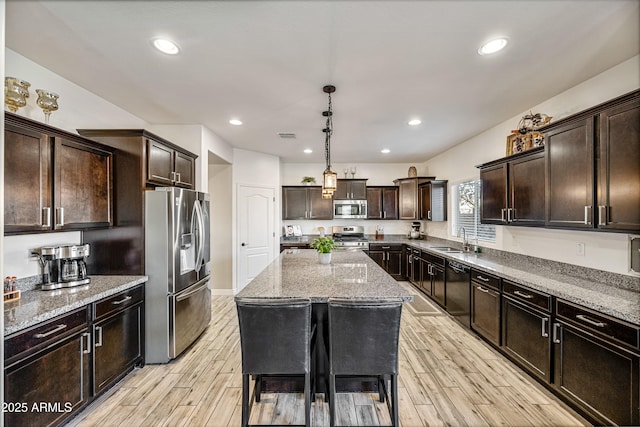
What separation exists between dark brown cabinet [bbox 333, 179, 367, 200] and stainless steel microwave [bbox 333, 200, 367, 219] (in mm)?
113

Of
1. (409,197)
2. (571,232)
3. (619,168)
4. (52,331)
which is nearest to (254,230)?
(409,197)

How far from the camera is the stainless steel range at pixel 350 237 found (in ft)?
20.1

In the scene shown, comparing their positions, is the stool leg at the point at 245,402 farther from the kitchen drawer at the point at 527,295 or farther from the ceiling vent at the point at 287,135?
the ceiling vent at the point at 287,135

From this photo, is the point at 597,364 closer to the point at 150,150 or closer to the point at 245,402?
the point at 245,402

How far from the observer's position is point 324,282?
247 centimetres

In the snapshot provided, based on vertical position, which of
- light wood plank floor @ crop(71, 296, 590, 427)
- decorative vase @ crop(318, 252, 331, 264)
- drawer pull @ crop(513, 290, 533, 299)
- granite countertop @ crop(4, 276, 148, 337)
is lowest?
light wood plank floor @ crop(71, 296, 590, 427)

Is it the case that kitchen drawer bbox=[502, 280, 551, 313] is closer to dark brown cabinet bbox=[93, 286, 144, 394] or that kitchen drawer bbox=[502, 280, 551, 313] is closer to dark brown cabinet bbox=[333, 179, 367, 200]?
dark brown cabinet bbox=[93, 286, 144, 394]

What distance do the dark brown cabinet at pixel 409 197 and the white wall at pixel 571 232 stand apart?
1.51m

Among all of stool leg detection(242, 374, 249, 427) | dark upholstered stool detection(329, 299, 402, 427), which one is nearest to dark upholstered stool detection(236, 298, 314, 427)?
stool leg detection(242, 374, 249, 427)

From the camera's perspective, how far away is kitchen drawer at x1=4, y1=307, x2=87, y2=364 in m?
1.65

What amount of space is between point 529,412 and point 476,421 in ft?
1.47

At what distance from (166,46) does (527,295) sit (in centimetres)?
352

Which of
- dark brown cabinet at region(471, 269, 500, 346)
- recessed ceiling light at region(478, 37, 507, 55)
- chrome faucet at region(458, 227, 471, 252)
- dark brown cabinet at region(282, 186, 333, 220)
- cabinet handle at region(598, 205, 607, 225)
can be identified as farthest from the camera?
dark brown cabinet at region(282, 186, 333, 220)

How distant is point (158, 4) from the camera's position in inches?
66.4
